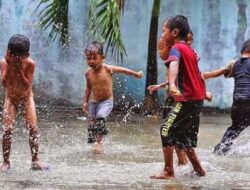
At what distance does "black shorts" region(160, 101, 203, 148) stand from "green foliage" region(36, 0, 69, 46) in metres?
5.14

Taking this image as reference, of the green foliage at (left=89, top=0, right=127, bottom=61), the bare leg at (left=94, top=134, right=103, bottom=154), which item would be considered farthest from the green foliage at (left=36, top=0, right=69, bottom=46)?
the bare leg at (left=94, top=134, right=103, bottom=154)

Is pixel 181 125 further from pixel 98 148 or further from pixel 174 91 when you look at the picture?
pixel 98 148

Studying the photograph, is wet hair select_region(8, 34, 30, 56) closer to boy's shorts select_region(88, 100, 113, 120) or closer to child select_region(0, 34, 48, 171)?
child select_region(0, 34, 48, 171)

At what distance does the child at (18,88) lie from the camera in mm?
5586

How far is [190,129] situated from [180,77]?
0.42 metres

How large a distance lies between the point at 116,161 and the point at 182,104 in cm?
112

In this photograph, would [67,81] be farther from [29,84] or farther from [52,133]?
[29,84]

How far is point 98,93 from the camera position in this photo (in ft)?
23.9

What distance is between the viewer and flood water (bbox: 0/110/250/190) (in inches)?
196

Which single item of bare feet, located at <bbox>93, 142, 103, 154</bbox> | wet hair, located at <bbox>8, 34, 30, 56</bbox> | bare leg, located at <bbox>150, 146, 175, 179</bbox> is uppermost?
wet hair, located at <bbox>8, 34, 30, 56</bbox>

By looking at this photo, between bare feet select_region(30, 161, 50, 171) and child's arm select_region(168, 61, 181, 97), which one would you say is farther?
bare feet select_region(30, 161, 50, 171)

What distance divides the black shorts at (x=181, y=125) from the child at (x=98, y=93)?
1784mm

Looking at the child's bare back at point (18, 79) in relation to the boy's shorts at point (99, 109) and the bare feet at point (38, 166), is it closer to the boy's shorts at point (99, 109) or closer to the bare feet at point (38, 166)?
the bare feet at point (38, 166)

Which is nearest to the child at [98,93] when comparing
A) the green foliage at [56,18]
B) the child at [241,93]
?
the child at [241,93]
